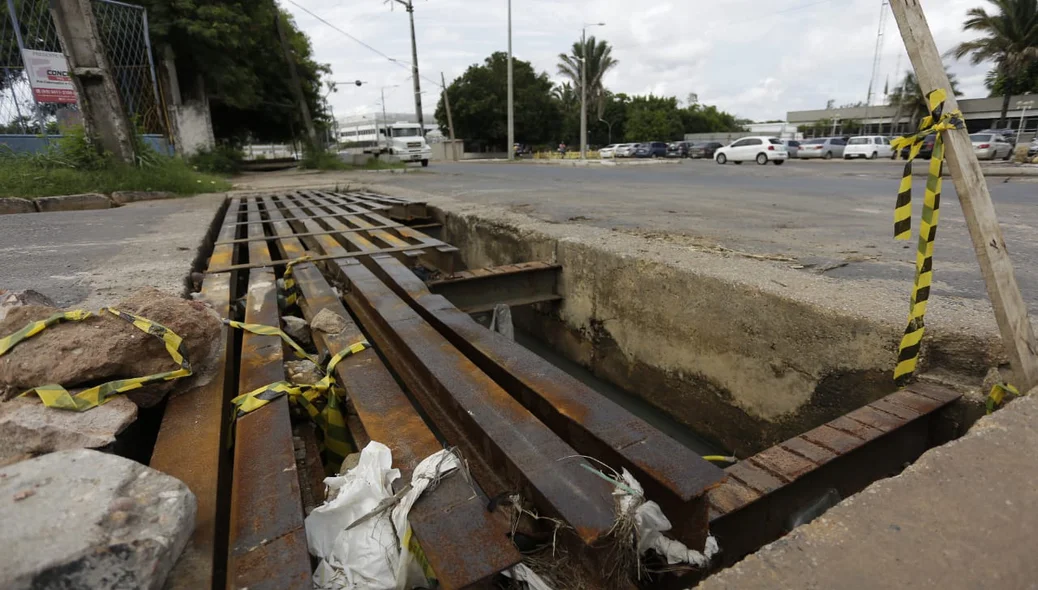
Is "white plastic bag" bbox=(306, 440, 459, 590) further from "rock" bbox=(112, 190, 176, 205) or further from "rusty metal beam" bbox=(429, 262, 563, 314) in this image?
"rock" bbox=(112, 190, 176, 205)

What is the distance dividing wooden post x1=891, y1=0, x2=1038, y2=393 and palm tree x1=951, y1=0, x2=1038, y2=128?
36.6 meters

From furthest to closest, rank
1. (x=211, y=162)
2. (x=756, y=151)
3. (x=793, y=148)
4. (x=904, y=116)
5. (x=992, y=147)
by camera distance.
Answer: (x=904, y=116), (x=793, y=148), (x=756, y=151), (x=992, y=147), (x=211, y=162)

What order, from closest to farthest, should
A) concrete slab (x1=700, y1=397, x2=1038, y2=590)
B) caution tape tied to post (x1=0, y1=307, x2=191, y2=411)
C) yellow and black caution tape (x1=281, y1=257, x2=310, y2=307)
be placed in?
concrete slab (x1=700, y1=397, x2=1038, y2=590)
caution tape tied to post (x1=0, y1=307, x2=191, y2=411)
yellow and black caution tape (x1=281, y1=257, x2=310, y2=307)

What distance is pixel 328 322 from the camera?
8.39 ft

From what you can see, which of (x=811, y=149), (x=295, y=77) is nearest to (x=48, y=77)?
(x=295, y=77)

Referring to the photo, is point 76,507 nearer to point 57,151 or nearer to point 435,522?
point 435,522

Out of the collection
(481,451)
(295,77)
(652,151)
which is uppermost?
(295,77)

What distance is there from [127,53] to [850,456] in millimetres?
16101

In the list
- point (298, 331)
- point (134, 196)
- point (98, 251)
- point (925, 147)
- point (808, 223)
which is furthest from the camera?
point (925, 147)

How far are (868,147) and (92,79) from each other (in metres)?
32.9

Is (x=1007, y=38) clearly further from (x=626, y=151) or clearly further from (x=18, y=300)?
(x=18, y=300)

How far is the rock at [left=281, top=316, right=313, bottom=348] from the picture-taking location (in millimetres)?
2703

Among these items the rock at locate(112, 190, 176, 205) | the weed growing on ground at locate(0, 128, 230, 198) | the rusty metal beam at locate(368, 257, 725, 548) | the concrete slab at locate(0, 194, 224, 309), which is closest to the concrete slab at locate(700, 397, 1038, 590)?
A: the rusty metal beam at locate(368, 257, 725, 548)

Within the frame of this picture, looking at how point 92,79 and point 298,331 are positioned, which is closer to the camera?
point 298,331
